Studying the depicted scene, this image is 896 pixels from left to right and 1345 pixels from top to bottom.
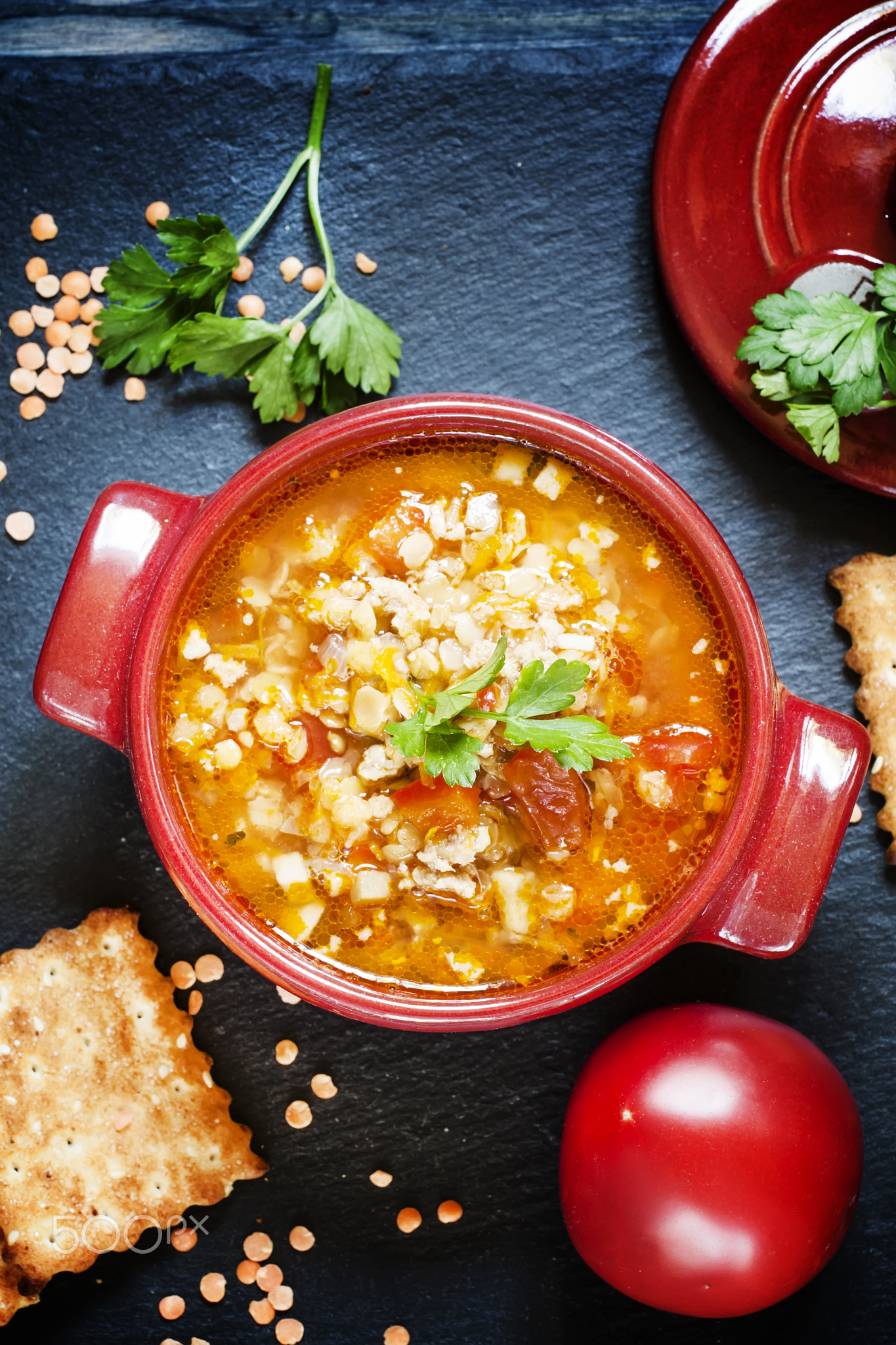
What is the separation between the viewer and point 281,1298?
2.33m

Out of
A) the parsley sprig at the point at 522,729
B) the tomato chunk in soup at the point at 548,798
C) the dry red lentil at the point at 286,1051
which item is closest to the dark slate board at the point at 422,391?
the dry red lentil at the point at 286,1051

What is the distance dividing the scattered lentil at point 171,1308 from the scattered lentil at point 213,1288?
57 mm

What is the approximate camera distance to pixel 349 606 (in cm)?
187

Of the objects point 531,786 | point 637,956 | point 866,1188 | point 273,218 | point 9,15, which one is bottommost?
point 866,1188

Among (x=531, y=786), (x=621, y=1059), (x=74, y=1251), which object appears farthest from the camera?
(x=74, y=1251)

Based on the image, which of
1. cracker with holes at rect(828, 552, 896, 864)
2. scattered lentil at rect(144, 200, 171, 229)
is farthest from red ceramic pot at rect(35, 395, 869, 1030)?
scattered lentil at rect(144, 200, 171, 229)

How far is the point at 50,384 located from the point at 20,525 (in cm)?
32

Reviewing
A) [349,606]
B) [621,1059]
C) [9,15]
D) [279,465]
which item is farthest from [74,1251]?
[9,15]

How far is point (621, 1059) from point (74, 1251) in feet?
4.11

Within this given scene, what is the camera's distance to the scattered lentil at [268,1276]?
2.32 m

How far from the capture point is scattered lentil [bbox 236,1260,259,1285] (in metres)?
2.32

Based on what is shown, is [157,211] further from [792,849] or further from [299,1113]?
[299,1113]

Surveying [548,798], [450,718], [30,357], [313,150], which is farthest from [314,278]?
[548,798]

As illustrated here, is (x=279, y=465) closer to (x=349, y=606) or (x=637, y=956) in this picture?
(x=349, y=606)
